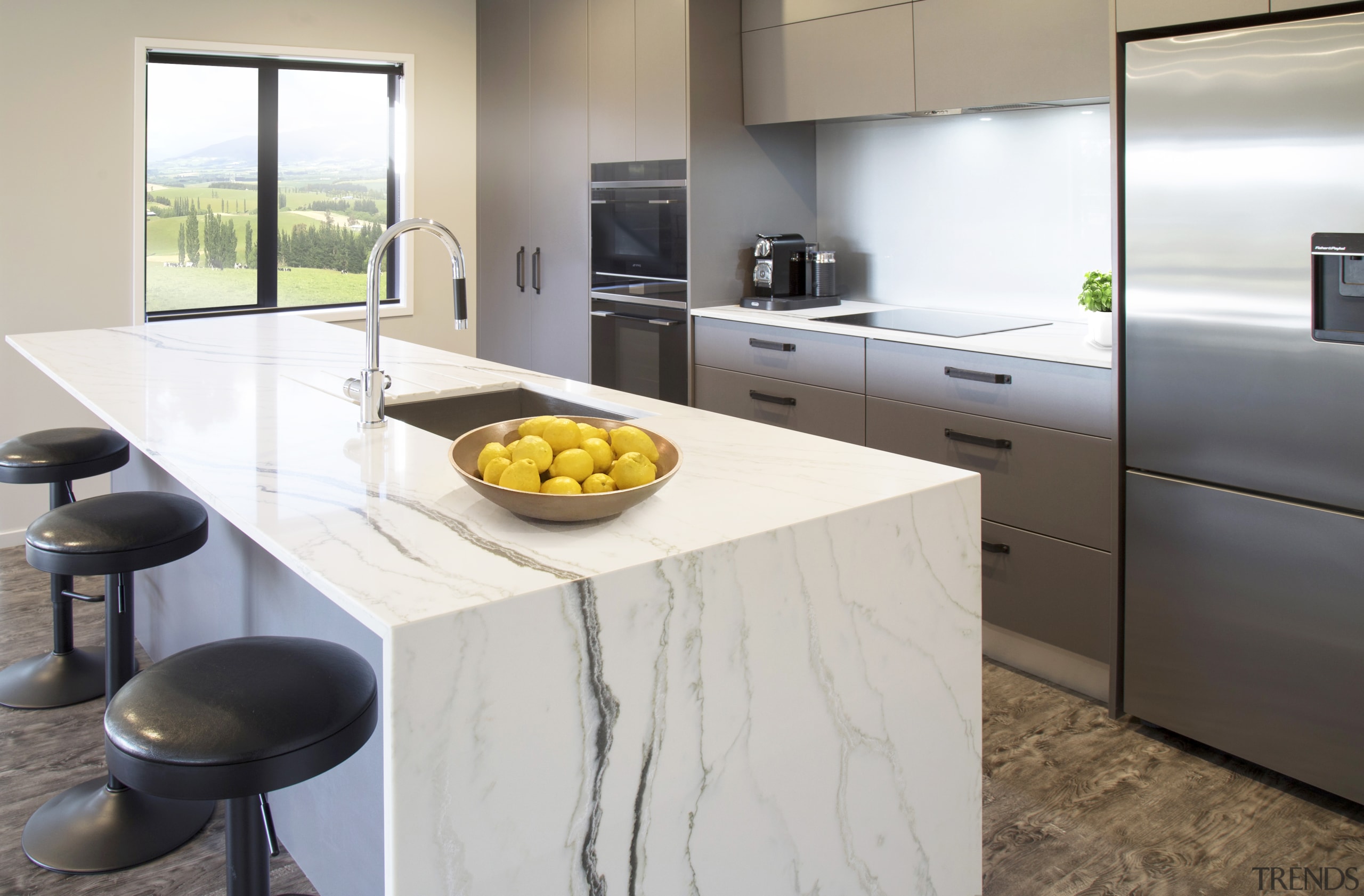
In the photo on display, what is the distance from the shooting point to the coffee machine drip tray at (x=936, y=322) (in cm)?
329

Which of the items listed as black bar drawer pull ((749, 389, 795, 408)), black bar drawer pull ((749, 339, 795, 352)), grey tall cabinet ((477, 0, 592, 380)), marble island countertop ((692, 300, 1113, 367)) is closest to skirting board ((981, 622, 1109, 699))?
marble island countertop ((692, 300, 1113, 367))

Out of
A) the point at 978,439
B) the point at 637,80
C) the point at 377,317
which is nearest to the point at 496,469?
the point at 377,317

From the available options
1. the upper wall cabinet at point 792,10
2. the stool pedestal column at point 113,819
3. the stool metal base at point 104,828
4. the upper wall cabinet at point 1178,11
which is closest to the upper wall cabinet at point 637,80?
the upper wall cabinet at point 792,10

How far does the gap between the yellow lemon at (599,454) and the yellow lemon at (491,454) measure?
11cm

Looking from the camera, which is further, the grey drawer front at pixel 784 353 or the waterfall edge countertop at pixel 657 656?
the grey drawer front at pixel 784 353

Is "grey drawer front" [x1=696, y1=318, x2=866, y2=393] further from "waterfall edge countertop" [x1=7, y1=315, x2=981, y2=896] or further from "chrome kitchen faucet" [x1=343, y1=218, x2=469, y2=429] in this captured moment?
"chrome kitchen faucet" [x1=343, y1=218, x2=469, y2=429]

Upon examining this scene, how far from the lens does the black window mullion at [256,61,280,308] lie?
4.71 m

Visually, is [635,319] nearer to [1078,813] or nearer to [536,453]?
[1078,813]

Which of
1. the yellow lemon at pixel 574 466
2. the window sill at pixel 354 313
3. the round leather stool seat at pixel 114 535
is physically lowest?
the round leather stool seat at pixel 114 535

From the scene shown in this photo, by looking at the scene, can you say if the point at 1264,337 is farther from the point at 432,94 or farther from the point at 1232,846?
the point at 432,94

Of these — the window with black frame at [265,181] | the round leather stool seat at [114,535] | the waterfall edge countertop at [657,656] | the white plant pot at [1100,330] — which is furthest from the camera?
the window with black frame at [265,181]

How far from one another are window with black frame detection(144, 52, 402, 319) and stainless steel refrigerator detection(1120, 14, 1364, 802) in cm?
374

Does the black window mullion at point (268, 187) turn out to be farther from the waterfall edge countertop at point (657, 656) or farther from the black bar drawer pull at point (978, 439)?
the black bar drawer pull at point (978, 439)

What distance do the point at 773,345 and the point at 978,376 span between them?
36.3 inches
